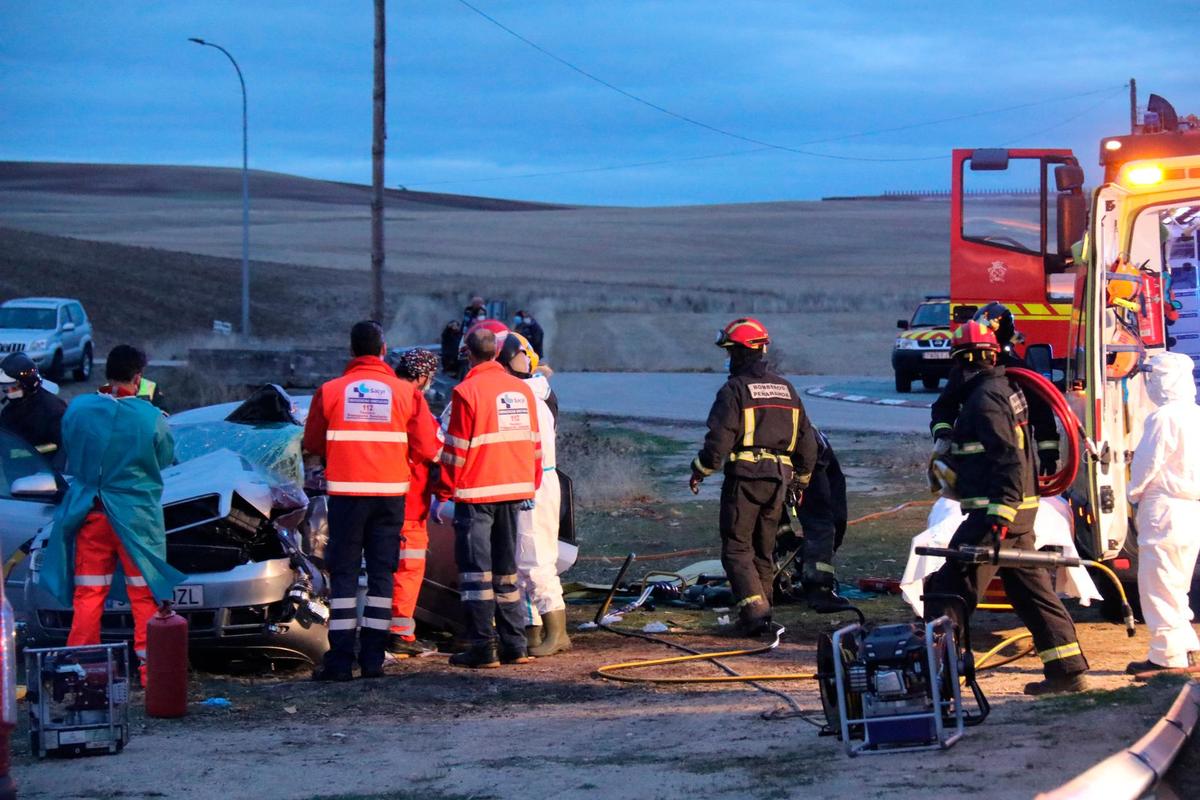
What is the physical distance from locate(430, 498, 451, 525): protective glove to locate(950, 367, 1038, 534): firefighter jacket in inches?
127

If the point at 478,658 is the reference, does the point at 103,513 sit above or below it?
above

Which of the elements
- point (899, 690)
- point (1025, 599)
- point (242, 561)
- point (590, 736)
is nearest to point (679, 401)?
point (242, 561)

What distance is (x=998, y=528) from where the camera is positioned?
6.70 metres

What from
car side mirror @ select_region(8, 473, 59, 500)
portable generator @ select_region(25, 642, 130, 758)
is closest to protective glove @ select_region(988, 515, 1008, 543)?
portable generator @ select_region(25, 642, 130, 758)

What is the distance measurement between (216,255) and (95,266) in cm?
1104

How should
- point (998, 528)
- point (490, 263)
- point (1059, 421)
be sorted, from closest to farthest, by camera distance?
point (998, 528) < point (1059, 421) < point (490, 263)

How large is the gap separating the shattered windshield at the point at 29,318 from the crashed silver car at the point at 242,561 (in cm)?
2299

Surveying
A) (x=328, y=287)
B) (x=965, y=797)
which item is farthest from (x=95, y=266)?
(x=965, y=797)

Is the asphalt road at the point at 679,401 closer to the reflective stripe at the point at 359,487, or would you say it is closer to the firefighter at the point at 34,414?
the firefighter at the point at 34,414

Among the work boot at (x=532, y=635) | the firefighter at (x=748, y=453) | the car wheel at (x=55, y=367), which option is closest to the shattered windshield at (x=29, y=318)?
the car wheel at (x=55, y=367)

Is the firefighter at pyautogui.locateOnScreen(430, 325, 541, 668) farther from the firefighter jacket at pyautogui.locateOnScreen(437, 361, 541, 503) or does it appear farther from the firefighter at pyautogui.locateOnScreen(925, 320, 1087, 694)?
the firefighter at pyautogui.locateOnScreen(925, 320, 1087, 694)

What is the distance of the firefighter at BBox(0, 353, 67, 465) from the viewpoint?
927cm

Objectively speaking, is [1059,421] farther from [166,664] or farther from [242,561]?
[166,664]

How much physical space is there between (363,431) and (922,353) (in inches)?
846
